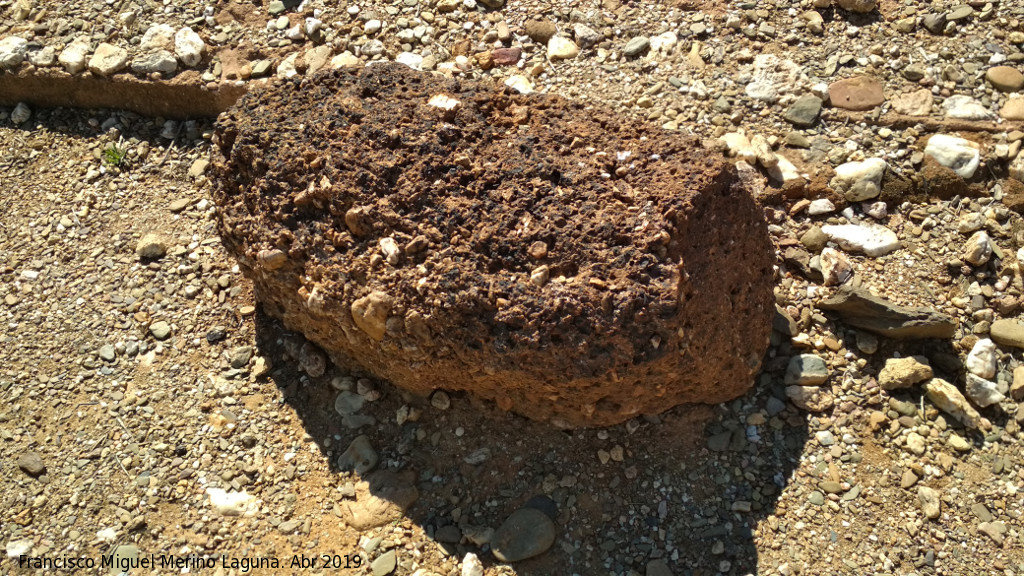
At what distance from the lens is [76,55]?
12.5 feet

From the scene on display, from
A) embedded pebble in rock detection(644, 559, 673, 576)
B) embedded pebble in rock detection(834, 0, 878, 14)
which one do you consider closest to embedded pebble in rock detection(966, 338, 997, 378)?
embedded pebble in rock detection(644, 559, 673, 576)

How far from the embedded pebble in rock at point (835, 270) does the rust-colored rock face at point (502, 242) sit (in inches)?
16.8

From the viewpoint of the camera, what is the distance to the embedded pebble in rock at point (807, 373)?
2.75 metres

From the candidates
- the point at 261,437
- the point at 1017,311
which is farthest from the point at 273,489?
the point at 1017,311

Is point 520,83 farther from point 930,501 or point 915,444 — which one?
point 930,501

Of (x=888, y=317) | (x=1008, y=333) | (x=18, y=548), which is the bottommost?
(x=18, y=548)

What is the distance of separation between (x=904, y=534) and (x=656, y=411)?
81 centimetres

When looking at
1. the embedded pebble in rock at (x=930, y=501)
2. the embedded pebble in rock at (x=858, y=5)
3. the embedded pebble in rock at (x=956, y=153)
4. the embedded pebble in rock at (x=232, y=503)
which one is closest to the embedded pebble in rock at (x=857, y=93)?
the embedded pebble in rock at (x=956, y=153)

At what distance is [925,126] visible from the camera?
→ 3305 mm

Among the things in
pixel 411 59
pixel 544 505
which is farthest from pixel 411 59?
pixel 544 505

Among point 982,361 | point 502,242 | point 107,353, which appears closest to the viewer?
point 502,242

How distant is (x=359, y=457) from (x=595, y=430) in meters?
0.75

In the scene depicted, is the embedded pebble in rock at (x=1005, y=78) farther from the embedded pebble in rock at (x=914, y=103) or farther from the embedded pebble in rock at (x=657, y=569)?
the embedded pebble in rock at (x=657, y=569)

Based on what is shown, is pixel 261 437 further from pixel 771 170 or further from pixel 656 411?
pixel 771 170
